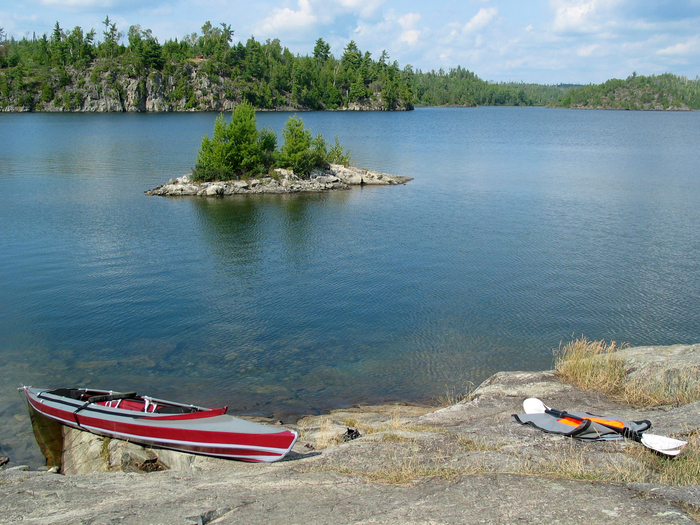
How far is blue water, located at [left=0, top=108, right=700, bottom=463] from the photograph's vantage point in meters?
17.8

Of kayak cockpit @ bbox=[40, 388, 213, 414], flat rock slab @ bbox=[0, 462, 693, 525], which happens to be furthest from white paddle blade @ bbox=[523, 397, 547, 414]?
kayak cockpit @ bbox=[40, 388, 213, 414]

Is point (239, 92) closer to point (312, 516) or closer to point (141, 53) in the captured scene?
Result: point (141, 53)

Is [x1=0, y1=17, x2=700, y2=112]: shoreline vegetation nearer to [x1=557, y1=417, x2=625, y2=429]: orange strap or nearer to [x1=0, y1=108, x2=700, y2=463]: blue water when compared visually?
A: [x1=0, y1=108, x2=700, y2=463]: blue water

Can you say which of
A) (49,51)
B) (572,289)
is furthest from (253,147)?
(49,51)

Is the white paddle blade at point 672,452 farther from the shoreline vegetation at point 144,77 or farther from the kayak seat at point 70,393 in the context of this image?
the shoreline vegetation at point 144,77

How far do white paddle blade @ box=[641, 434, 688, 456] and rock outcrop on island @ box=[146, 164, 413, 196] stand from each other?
45740 mm

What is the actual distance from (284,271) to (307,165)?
29.7m

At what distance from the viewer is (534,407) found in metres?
11.9

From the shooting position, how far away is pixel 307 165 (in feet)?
182

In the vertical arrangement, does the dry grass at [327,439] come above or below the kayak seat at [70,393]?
below

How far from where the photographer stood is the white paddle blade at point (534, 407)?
1173 cm

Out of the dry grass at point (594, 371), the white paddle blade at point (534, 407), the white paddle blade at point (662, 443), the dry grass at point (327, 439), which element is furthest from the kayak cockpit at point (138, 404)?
the dry grass at point (594, 371)

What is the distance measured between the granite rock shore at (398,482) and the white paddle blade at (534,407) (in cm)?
56

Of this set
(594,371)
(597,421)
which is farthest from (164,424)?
(594,371)
